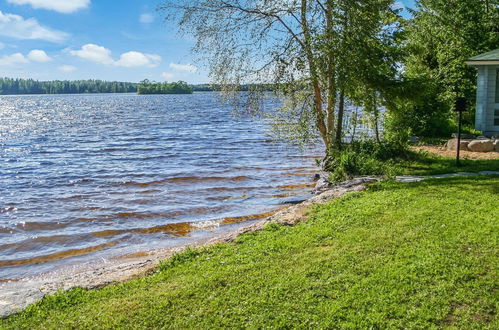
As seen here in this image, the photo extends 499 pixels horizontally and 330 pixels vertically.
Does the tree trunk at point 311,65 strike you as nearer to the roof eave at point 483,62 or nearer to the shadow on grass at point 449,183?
the shadow on grass at point 449,183

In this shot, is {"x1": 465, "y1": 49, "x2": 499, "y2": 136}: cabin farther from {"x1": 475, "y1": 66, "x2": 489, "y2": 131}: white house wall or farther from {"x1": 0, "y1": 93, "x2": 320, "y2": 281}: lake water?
{"x1": 0, "y1": 93, "x2": 320, "y2": 281}: lake water

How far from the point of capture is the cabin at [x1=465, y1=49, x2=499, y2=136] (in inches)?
701

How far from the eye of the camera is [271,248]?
22.1 ft

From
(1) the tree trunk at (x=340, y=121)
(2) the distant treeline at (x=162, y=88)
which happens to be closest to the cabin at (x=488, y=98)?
(1) the tree trunk at (x=340, y=121)

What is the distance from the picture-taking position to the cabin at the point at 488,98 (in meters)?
17.8

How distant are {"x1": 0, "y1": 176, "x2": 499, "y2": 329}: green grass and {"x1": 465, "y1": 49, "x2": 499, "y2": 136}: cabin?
12021 mm

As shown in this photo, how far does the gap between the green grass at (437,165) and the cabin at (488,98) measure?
5.19 metres

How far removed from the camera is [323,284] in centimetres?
535

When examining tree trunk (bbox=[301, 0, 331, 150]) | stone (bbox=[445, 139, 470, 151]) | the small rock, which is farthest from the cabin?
the small rock

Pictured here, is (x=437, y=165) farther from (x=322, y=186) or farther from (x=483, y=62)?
(x=483, y=62)

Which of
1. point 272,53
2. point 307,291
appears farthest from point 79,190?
point 307,291

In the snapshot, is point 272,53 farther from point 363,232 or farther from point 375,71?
point 363,232

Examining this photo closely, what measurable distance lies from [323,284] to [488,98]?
16.0 m

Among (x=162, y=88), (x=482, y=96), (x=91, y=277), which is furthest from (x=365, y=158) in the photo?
(x=162, y=88)
